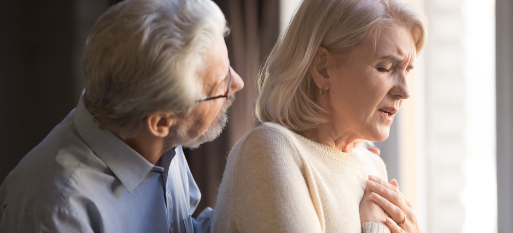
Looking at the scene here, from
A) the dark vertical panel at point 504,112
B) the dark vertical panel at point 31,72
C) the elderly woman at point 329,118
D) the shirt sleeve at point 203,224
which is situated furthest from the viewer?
the dark vertical panel at point 31,72

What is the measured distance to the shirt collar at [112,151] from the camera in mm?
1073

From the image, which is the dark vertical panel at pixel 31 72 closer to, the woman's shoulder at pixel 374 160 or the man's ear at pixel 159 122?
the man's ear at pixel 159 122

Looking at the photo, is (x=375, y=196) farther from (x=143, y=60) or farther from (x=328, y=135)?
(x=143, y=60)

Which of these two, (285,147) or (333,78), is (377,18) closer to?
(333,78)

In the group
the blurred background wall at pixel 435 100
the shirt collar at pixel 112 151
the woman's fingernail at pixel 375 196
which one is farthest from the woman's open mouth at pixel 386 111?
the blurred background wall at pixel 435 100

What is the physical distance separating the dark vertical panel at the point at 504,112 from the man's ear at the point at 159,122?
5.78ft

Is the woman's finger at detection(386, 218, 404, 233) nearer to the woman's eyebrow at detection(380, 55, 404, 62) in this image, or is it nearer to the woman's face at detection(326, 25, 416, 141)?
the woman's face at detection(326, 25, 416, 141)

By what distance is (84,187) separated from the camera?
0.99 metres

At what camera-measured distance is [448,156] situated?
2238mm

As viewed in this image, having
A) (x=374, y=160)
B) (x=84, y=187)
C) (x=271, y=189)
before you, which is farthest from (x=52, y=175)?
(x=374, y=160)

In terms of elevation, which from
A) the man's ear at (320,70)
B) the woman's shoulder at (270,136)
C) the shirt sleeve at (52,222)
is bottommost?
the shirt sleeve at (52,222)

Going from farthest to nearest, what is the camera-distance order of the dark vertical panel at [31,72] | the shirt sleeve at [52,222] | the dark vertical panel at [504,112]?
1. the dark vertical panel at [31,72]
2. the dark vertical panel at [504,112]
3. the shirt sleeve at [52,222]

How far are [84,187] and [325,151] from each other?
2.23ft

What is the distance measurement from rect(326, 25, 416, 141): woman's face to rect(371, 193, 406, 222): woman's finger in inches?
7.2
